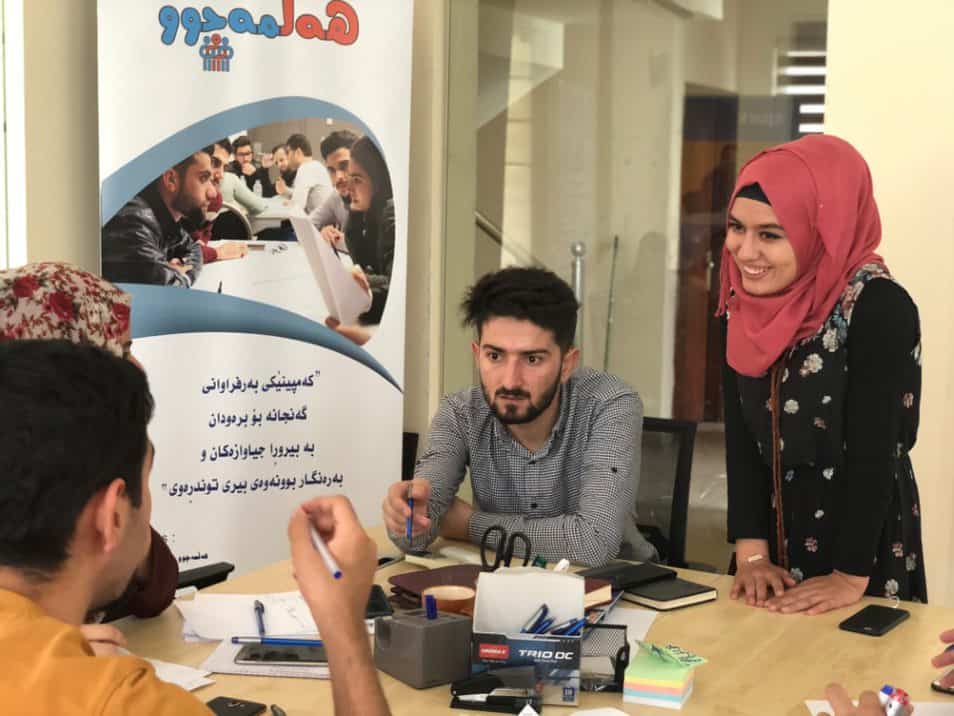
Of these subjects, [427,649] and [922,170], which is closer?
[427,649]

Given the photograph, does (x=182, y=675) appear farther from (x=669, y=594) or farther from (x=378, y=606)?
(x=669, y=594)

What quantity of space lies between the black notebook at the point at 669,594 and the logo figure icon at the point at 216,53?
237 centimetres

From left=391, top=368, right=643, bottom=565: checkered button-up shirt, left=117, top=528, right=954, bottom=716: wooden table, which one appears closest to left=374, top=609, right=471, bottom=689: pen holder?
left=117, top=528, right=954, bottom=716: wooden table

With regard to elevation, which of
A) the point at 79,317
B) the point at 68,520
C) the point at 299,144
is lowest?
the point at 68,520

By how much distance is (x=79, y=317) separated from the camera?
1938 mm

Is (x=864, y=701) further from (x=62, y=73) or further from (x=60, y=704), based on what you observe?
(x=62, y=73)

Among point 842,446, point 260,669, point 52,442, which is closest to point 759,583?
point 842,446

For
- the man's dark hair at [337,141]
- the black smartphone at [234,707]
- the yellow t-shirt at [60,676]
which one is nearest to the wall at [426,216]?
the man's dark hair at [337,141]

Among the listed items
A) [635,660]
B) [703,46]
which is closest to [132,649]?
[635,660]

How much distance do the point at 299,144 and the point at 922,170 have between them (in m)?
1.99

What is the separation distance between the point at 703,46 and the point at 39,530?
324 cm

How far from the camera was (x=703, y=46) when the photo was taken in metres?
3.80

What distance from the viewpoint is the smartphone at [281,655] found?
1.73m

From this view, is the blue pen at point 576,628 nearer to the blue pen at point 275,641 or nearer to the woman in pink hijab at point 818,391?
the blue pen at point 275,641
